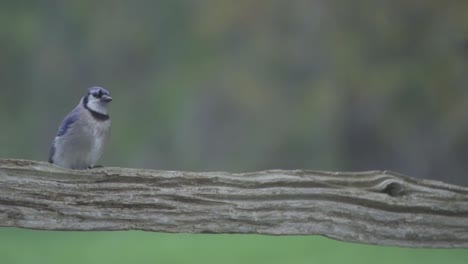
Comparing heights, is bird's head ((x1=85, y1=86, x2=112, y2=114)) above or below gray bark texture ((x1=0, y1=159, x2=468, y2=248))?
above

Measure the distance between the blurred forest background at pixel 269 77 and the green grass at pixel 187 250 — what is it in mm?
810

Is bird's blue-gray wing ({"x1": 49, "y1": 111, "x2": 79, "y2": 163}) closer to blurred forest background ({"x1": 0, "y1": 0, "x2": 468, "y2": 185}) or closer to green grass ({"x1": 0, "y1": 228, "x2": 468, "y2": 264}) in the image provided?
green grass ({"x1": 0, "y1": 228, "x2": 468, "y2": 264})

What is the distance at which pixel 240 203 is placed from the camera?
1.59 m

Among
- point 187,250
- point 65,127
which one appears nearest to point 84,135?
point 65,127

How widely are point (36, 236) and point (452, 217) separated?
1.03 meters

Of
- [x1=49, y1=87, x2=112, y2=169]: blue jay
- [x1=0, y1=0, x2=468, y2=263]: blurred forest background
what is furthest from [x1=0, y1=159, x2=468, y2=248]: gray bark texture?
[x1=0, y1=0, x2=468, y2=263]: blurred forest background

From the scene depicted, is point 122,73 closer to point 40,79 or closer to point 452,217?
point 40,79

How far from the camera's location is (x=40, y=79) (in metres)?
2.71

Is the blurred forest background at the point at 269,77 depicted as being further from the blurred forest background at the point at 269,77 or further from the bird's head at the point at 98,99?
the bird's head at the point at 98,99

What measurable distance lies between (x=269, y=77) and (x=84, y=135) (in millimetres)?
1191

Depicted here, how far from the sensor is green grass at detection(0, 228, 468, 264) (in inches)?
72.7

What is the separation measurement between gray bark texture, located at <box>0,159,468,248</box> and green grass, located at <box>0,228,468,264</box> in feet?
0.64

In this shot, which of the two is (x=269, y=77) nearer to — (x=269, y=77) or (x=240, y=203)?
(x=269, y=77)

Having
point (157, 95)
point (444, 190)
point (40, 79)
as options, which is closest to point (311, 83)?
point (157, 95)
